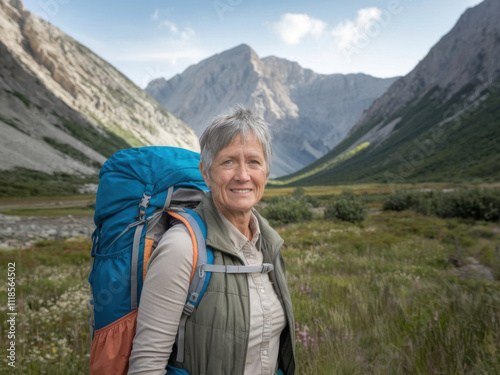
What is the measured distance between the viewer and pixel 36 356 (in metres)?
3.31

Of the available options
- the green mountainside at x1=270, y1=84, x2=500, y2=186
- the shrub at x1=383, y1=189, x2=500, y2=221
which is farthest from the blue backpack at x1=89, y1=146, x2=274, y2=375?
the green mountainside at x1=270, y1=84, x2=500, y2=186

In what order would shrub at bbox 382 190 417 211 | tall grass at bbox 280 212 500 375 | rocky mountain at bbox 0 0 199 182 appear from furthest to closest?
rocky mountain at bbox 0 0 199 182 → shrub at bbox 382 190 417 211 → tall grass at bbox 280 212 500 375

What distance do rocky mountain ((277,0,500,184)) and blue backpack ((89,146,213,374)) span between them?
6955 cm

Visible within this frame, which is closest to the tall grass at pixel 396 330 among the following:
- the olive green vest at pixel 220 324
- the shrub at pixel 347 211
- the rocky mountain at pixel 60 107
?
the olive green vest at pixel 220 324

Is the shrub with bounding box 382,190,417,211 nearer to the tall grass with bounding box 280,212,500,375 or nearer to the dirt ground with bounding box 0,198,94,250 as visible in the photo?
the tall grass with bounding box 280,212,500,375

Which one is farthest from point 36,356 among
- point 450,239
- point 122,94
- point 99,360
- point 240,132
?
point 122,94

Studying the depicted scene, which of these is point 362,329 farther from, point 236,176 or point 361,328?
point 236,176

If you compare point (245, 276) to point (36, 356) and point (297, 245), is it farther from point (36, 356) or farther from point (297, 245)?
point (297, 245)

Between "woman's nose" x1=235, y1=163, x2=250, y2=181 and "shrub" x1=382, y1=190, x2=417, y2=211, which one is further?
"shrub" x1=382, y1=190, x2=417, y2=211

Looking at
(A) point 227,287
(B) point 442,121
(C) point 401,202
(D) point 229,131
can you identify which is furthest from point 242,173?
(B) point 442,121

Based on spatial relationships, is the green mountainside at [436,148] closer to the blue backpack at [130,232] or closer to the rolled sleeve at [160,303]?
the blue backpack at [130,232]

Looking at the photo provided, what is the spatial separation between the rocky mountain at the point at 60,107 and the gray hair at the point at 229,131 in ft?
235

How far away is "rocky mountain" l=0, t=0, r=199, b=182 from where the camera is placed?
2825 inches

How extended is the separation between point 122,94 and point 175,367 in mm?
168739
